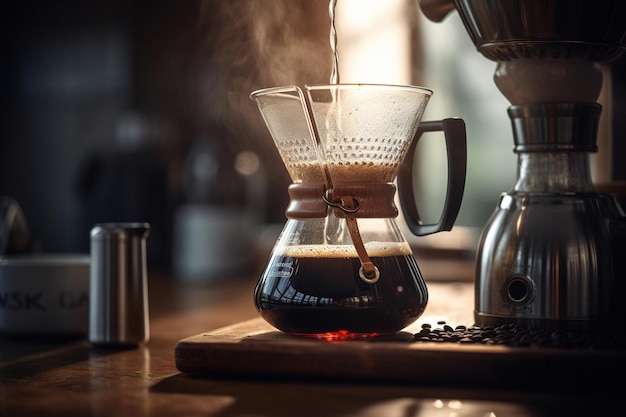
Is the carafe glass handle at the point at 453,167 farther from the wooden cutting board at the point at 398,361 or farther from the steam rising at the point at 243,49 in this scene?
the steam rising at the point at 243,49

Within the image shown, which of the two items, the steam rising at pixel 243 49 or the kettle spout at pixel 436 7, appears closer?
the kettle spout at pixel 436 7

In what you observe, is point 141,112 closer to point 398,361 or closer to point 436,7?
point 436,7

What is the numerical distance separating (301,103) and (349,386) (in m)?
0.26

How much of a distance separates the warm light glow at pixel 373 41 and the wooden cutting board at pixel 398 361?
268 centimetres

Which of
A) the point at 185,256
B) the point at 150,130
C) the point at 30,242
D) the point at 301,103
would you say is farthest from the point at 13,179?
the point at 301,103

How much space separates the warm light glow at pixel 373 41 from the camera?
3566 millimetres

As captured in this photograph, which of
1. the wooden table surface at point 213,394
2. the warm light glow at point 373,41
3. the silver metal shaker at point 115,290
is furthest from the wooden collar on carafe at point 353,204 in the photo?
the warm light glow at point 373,41

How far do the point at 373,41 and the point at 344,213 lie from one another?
3.03 metres

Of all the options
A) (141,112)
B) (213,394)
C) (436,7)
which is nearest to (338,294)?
(213,394)

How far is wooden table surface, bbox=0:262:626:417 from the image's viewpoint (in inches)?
24.9

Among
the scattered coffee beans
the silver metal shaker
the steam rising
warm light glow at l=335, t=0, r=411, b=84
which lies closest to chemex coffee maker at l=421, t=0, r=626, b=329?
the scattered coffee beans

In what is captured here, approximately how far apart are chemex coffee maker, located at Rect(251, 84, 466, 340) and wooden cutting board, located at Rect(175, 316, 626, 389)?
3cm

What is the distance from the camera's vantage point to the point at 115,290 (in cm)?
95

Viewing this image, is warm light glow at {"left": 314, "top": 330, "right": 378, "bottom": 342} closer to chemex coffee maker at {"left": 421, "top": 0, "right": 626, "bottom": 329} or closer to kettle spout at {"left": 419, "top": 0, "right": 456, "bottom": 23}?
chemex coffee maker at {"left": 421, "top": 0, "right": 626, "bottom": 329}
